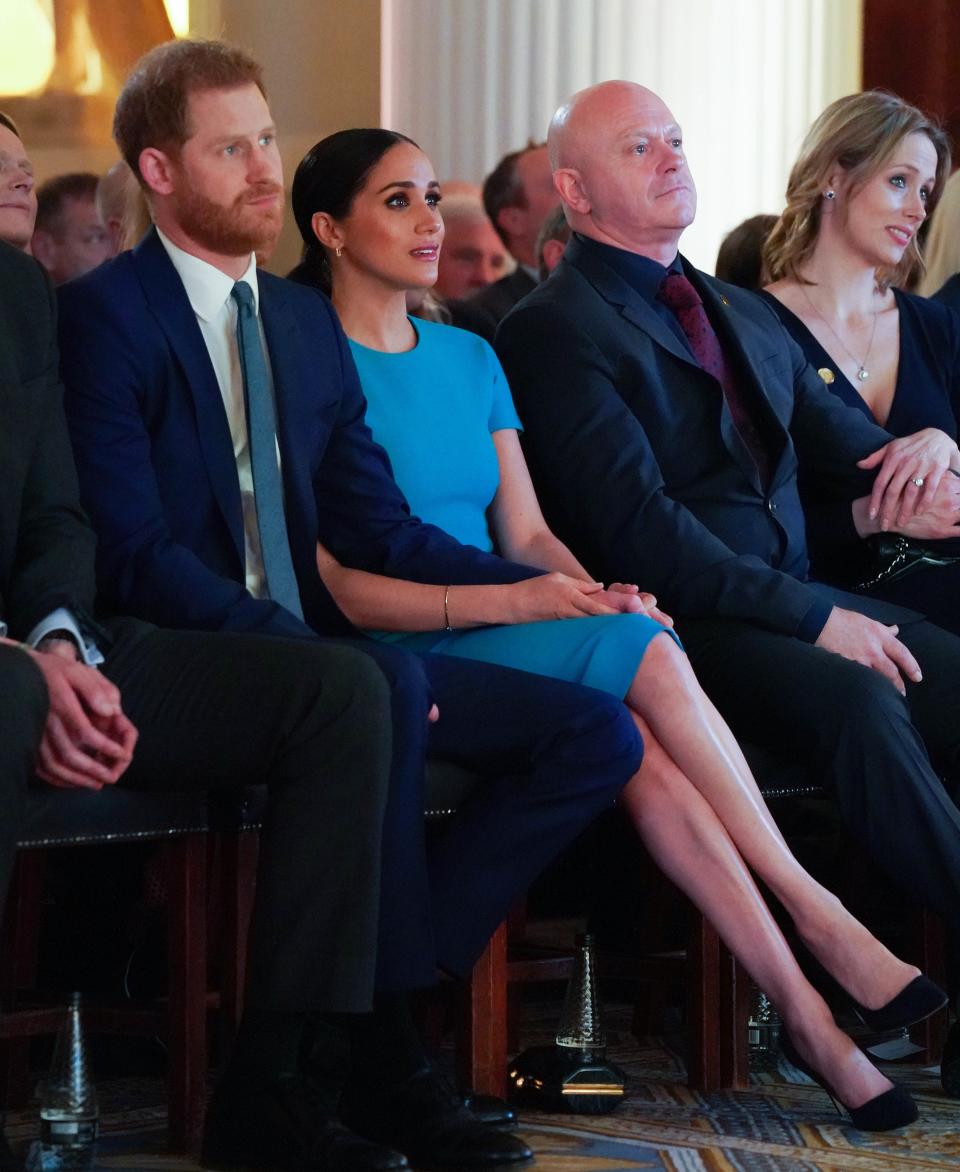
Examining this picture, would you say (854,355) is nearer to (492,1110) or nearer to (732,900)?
(732,900)

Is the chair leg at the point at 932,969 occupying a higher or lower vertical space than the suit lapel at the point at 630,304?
lower

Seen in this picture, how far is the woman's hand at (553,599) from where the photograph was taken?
2445 millimetres

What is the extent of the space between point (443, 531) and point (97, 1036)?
0.83 metres

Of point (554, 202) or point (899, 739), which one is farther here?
point (554, 202)

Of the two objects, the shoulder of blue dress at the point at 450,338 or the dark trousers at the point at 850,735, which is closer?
the dark trousers at the point at 850,735

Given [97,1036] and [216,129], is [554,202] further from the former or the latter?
[97,1036]

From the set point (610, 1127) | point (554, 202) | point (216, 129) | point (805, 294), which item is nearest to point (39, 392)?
point (216, 129)

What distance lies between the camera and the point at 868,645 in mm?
2697

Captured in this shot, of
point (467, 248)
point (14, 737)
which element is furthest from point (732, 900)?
point (467, 248)

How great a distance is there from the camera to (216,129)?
2.49 m

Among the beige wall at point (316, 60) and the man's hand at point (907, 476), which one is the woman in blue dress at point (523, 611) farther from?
the beige wall at point (316, 60)

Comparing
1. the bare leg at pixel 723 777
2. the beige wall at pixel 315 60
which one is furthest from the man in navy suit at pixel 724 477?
the beige wall at pixel 315 60

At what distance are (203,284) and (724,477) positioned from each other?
873 millimetres

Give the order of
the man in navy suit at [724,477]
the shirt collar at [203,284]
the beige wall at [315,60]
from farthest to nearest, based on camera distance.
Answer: the beige wall at [315,60] → the man in navy suit at [724,477] → the shirt collar at [203,284]
